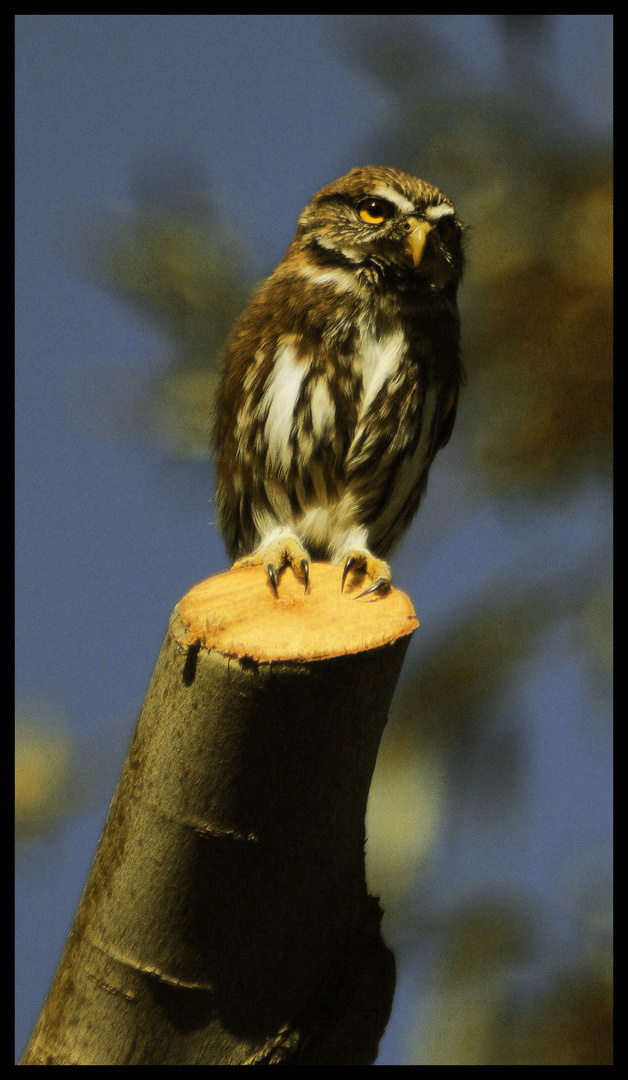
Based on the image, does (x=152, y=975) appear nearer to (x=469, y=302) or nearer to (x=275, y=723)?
(x=275, y=723)

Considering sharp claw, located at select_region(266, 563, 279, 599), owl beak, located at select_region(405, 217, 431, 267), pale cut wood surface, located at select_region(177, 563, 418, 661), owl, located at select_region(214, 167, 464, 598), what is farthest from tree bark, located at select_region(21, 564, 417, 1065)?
owl beak, located at select_region(405, 217, 431, 267)

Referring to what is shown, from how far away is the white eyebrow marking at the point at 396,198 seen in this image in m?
3.04

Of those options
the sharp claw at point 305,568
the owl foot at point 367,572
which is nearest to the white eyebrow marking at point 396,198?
the owl foot at point 367,572

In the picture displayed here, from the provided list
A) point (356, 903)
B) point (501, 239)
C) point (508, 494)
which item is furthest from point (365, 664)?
point (501, 239)

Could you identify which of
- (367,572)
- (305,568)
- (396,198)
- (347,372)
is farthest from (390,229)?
(305,568)

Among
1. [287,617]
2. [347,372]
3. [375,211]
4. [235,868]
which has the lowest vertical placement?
[235,868]

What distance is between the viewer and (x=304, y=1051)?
1.66m

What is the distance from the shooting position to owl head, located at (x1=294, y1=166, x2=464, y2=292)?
2992mm

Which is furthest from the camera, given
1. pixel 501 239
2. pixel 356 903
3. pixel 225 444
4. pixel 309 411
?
pixel 501 239

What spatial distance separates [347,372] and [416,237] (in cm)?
43

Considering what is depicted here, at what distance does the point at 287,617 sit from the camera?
1767 millimetres

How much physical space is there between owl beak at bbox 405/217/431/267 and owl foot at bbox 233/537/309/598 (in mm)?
938

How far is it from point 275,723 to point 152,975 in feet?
1.37

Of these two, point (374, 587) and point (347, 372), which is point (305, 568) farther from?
point (347, 372)
